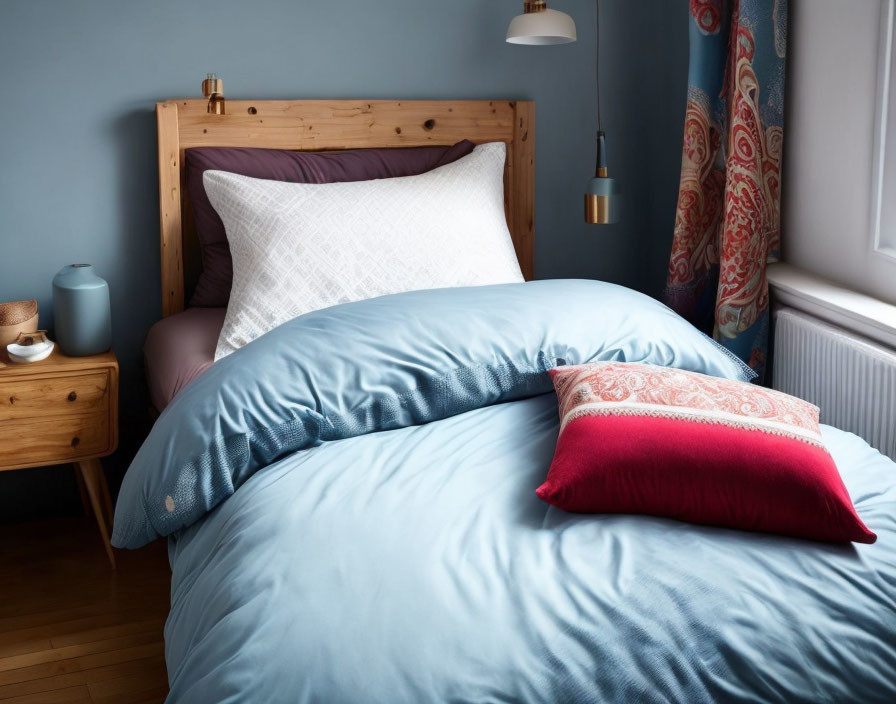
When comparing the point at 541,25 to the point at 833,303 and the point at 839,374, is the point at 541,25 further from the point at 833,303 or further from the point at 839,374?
the point at 839,374

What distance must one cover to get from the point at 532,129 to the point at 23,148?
58.2 inches

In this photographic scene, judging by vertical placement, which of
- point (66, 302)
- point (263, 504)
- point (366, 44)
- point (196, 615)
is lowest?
point (196, 615)

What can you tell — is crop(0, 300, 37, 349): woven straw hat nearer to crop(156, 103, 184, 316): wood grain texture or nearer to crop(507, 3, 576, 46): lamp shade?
crop(156, 103, 184, 316): wood grain texture

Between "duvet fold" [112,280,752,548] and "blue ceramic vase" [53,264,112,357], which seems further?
"blue ceramic vase" [53,264,112,357]

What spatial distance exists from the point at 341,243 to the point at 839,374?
4.06ft

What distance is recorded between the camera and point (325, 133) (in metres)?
2.73

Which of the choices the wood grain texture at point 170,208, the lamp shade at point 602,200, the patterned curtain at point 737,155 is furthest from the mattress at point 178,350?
the patterned curtain at point 737,155

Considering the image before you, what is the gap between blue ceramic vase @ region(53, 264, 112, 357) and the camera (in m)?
2.37

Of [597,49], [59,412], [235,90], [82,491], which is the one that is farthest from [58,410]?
[597,49]

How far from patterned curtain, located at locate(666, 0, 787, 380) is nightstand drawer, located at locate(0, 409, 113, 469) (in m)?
1.65

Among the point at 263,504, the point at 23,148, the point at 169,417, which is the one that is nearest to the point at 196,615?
the point at 263,504

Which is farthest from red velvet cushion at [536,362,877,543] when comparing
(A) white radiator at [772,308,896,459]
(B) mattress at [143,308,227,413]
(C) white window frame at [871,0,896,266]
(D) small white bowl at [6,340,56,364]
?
(D) small white bowl at [6,340,56,364]

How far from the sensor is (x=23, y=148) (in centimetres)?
250

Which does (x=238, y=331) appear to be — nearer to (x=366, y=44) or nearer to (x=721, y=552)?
(x=366, y=44)
